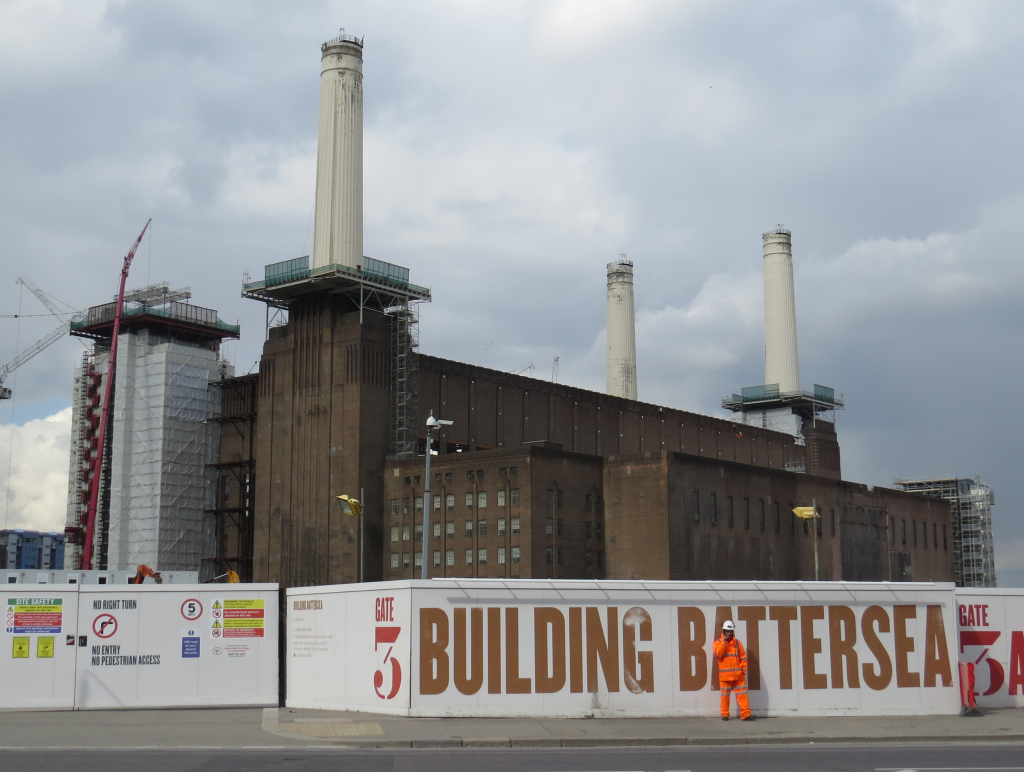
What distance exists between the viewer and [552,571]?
265ft

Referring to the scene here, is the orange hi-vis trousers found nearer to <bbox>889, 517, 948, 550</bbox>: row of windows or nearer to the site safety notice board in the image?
the site safety notice board

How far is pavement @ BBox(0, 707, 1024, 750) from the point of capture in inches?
830

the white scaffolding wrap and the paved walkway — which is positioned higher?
the white scaffolding wrap

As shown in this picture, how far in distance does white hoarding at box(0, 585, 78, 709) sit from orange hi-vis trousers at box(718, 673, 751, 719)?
49.5 ft

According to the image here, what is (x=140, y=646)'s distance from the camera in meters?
27.3

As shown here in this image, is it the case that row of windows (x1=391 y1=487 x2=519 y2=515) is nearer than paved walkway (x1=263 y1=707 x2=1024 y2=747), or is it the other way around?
paved walkway (x1=263 y1=707 x2=1024 y2=747)

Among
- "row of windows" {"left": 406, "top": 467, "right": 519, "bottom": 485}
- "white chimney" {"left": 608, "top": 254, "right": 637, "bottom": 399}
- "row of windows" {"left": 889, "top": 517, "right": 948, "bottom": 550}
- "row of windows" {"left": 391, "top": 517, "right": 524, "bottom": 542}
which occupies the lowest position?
"row of windows" {"left": 391, "top": 517, "right": 524, "bottom": 542}

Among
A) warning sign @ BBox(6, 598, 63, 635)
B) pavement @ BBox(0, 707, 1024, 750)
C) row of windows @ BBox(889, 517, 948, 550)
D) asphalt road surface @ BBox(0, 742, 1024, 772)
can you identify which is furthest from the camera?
row of windows @ BBox(889, 517, 948, 550)

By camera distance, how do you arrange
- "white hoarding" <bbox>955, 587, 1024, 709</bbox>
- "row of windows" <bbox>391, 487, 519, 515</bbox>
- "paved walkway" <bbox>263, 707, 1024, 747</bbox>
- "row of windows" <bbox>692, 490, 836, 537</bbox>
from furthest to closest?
1. "row of windows" <bbox>692, 490, 836, 537</bbox>
2. "row of windows" <bbox>391, 487, 519, 515</bbox>
3. "white hoarding" <bbox>955, 587, 1024, 709</bbox>
4. "paved walkway" <bbox>263, 707, 1024, 747</bbox>

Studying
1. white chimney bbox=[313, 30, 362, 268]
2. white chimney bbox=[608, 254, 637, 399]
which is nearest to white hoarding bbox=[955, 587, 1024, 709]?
white chimney bbox=[313, 30, 362, 268]

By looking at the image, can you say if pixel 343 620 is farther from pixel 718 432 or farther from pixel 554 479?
pixel 718 432

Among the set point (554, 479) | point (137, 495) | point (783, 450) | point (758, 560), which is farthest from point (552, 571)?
point (783, 450)

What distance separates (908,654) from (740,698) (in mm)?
4595

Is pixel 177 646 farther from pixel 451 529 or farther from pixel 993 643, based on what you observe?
pixel 451 529
